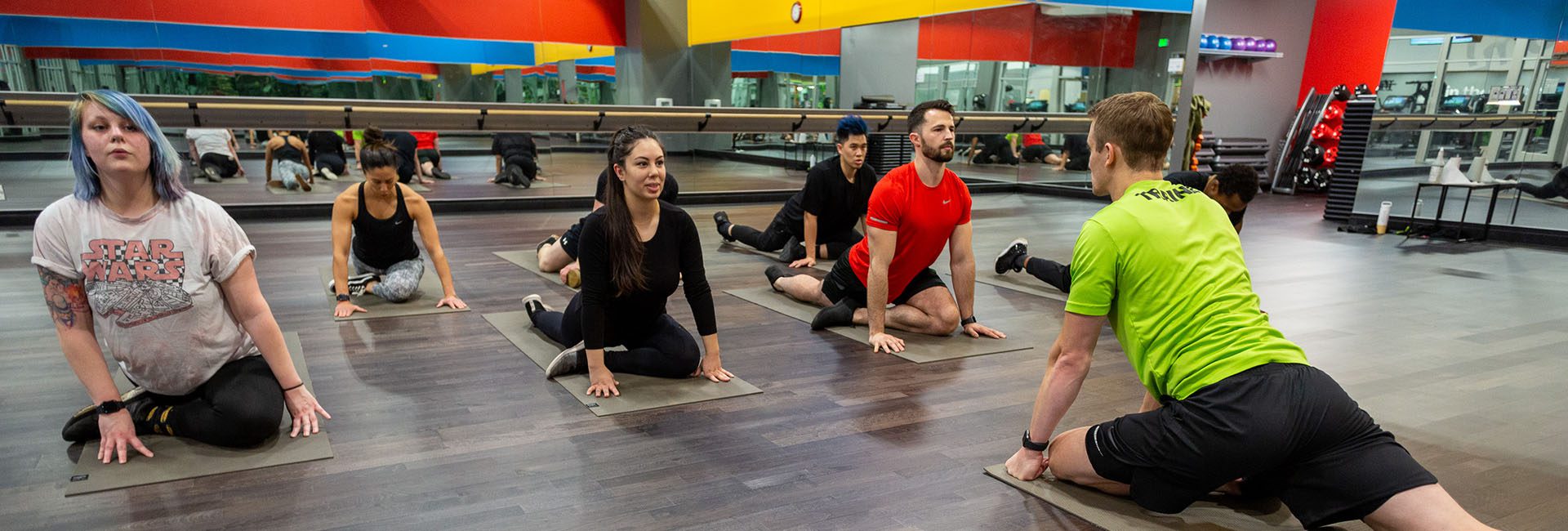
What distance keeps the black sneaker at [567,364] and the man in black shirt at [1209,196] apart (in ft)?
5.89

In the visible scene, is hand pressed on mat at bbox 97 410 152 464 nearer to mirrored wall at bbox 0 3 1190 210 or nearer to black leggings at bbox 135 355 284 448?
black leggings at bbox 135 355 284 448

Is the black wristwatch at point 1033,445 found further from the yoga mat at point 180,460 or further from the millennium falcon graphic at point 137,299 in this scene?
the millennium falcon graphic at point 137,299

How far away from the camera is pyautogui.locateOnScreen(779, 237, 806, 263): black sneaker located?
543cm

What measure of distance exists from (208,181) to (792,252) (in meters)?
5.77

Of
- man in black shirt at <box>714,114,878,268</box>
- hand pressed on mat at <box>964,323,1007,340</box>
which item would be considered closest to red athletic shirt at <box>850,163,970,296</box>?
hand pressed on mat at <box>964,323,1007,340</box>

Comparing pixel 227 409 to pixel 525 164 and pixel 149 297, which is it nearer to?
pixel 149 297

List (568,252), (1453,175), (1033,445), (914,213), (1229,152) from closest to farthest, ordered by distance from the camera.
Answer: (1033,445) → (914,213) → (568,252) → (1453,175) → (1229,152)

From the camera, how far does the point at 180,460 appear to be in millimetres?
2303

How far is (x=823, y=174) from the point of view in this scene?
4.97m

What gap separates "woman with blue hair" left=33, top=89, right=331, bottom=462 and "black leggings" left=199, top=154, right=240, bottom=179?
632 centimetres

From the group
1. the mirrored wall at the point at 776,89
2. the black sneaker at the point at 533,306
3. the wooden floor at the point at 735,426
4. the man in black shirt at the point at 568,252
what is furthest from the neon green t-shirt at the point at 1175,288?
the mirrored wall at the point at 776,89

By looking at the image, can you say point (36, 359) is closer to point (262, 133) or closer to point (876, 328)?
point (876, 328)

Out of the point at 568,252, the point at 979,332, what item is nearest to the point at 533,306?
the point at 568,252

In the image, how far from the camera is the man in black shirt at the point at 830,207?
15.4 ft
